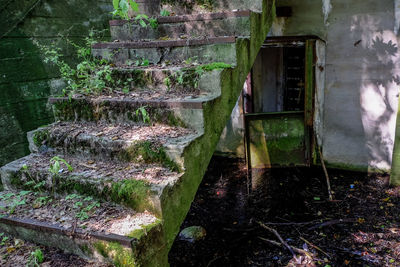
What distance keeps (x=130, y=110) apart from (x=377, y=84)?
4313 millimetres

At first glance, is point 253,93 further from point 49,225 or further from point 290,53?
point 49,225

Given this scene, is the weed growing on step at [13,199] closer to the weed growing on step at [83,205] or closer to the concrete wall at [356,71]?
the weed growing on step at [83,205]

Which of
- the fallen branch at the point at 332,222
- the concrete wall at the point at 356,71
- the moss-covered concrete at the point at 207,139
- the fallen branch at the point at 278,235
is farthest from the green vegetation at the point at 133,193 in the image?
the concrete wall at the point at 356,71

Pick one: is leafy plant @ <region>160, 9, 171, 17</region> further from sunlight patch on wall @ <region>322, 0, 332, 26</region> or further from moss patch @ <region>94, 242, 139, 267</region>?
sunlight patch on wall @ <region>322, 0, 332, 26</region>

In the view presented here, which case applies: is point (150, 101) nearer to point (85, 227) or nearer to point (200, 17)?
point (85, 227)

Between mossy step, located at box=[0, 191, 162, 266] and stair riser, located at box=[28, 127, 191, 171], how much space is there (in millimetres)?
357

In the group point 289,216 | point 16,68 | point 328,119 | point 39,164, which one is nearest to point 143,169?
point 39,164

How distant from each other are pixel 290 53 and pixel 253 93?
4.76ft

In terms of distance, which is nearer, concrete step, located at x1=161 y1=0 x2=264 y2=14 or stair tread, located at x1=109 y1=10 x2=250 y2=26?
stair tread, located at x1=109 y1=10 x2=250 y2=26

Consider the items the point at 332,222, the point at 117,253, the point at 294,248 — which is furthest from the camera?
the point at 332,222

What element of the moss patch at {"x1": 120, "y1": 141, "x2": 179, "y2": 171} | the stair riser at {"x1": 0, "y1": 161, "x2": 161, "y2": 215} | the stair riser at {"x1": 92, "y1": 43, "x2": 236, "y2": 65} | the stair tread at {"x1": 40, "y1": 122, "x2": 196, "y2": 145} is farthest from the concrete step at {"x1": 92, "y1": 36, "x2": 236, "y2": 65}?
the stair riser at {"x1": 0, "y1": 161, "x2": 161, "y2": 215}

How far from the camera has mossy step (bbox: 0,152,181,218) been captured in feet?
5.65

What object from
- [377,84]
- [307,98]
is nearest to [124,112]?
[307,98]

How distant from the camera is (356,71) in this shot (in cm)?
487
